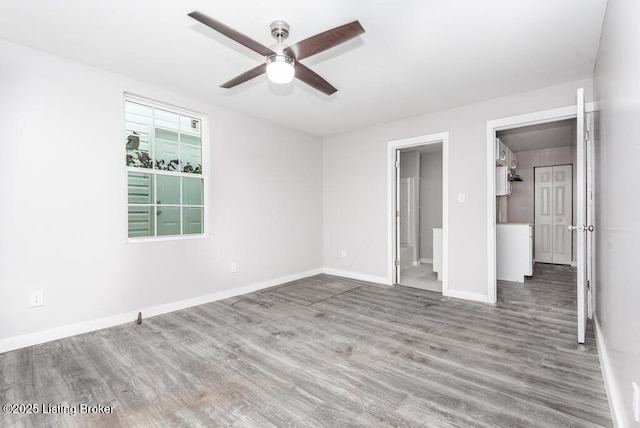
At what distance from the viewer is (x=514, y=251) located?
4.91 m

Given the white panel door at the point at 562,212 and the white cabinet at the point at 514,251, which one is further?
the white panel door at the point at 562,212

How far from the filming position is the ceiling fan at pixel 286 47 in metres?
1.76

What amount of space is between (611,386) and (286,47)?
9.36 ft

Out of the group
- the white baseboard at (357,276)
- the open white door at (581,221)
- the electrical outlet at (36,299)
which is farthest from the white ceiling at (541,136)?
the electrical outlet at (36,299)

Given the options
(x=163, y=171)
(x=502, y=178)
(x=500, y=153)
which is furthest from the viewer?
(x=502, y=178)

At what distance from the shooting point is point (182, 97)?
3.59 meters

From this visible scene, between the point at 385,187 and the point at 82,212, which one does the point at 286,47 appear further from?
the point at 385,187

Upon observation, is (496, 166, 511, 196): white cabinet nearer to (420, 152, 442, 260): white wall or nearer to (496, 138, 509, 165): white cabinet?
(496, 138, 509, 165): white cabinet

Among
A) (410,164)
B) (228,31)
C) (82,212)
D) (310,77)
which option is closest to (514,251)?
(410,164)

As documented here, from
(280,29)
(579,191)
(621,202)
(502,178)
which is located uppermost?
(280,29)

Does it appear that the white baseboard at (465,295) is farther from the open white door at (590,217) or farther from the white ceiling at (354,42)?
the white ceiling at (354,42)

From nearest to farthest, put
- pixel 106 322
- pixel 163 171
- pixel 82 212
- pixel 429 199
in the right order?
pixel 82 212 → pixel 106 322 → pixel 163 171 → pixel 429 199

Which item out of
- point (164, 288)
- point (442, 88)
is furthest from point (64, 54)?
point (442, 88)

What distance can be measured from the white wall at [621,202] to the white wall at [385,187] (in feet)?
5.04
